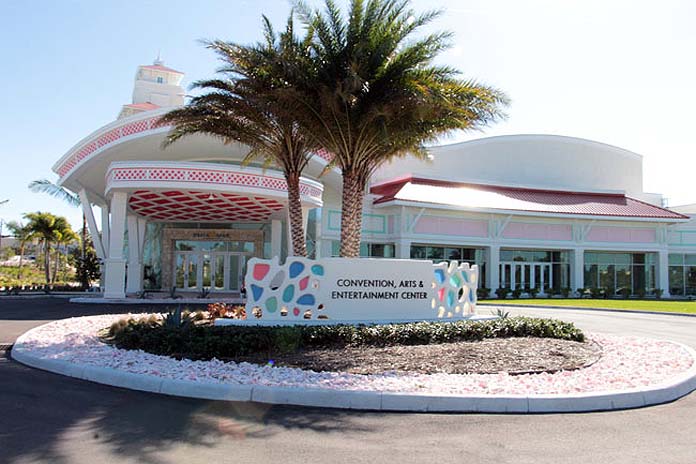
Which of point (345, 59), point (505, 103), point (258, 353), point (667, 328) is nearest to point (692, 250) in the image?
point (667, 328)

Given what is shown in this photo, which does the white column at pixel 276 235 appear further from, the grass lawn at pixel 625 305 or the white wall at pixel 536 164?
the grass lawn at pixel 625 305

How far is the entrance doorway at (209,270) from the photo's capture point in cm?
3534

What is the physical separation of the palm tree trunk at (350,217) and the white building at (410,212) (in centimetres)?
906

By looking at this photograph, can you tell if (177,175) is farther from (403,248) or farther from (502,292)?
(502,292)

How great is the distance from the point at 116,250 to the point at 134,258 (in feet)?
27.3

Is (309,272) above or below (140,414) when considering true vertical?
above

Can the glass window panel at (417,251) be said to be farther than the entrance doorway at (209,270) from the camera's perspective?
No

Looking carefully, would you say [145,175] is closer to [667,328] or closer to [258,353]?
[258,353]

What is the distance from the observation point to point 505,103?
1476 cm

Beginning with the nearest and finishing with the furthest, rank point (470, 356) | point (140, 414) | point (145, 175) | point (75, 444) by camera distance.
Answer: point (75, 444) → point (140, 414) → point (470, 356) → point (145, 175)

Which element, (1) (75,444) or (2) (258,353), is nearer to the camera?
(1) (75,444)

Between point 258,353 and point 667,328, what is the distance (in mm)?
13567

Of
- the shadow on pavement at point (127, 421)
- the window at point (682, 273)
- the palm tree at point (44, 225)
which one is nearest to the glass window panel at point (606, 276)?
the window at point (682, 273)

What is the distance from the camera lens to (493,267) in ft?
118
